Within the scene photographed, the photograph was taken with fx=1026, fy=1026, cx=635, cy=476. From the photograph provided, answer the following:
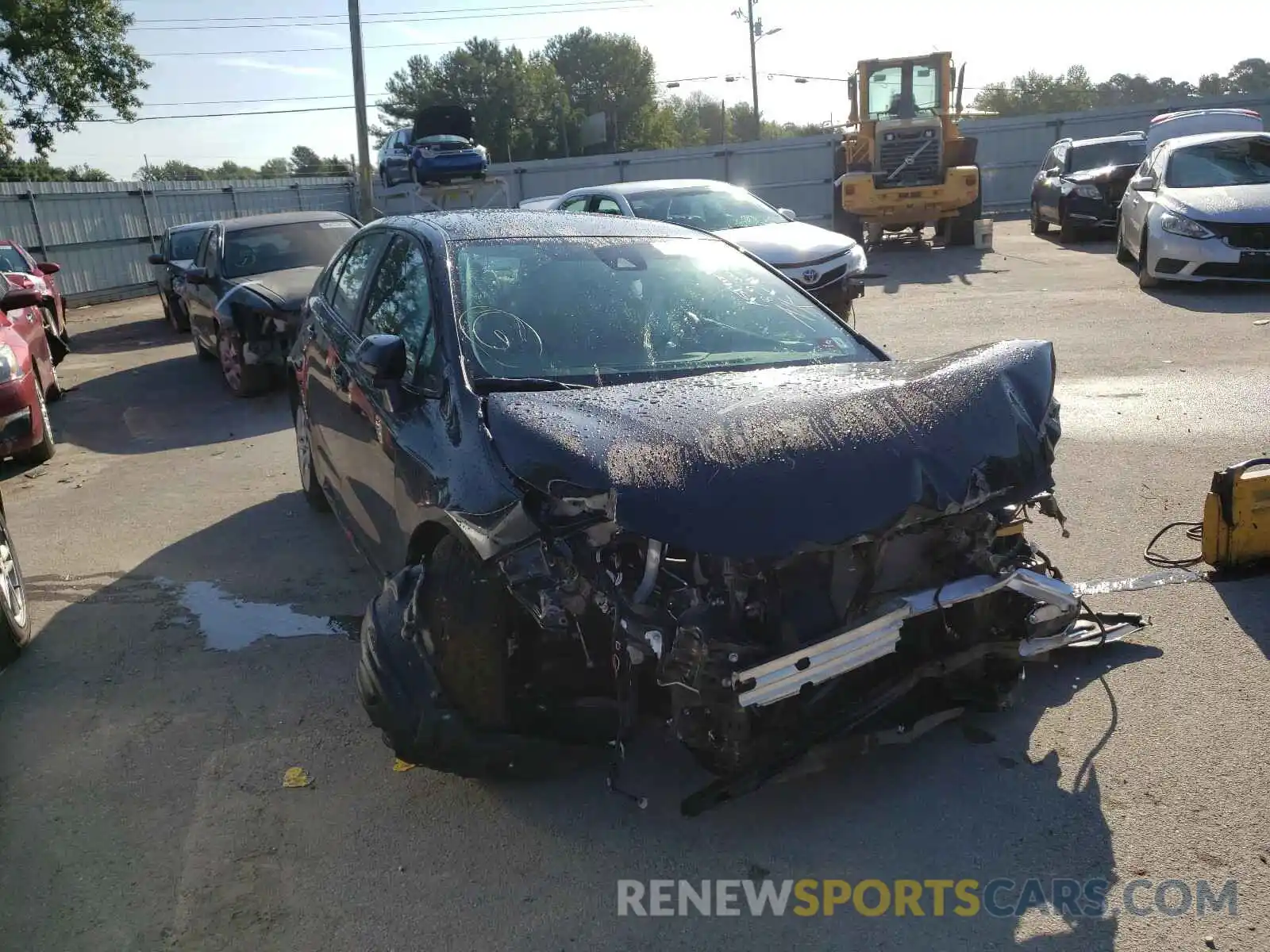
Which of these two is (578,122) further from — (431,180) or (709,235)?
(709,235)

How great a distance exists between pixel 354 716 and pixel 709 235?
8.68 feet

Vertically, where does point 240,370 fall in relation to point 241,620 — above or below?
above

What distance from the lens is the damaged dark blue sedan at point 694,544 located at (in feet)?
8.69

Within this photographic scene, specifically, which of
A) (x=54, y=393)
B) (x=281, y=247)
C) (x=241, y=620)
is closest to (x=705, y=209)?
(x=281, y=247)

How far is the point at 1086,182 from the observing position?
1769 centimetres

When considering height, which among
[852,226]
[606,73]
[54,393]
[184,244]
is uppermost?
[606,73]

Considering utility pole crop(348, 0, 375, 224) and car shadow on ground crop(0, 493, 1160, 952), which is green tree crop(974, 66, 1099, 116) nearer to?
utility pole crop(348, 0, 375, 224)

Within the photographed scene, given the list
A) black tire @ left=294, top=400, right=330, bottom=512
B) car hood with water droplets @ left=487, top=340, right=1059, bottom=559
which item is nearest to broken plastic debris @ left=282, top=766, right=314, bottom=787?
car hood with water droplets @ left=487, top=340, right=1059, bottom=559

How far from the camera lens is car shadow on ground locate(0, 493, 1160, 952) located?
269 centimetres

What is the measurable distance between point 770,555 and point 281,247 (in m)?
9.82

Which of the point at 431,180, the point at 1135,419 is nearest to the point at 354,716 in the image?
the point at 1135,419

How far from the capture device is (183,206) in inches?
985

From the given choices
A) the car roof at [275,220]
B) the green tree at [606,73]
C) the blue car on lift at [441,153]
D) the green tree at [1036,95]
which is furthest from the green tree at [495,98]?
the car roof at [275,220]

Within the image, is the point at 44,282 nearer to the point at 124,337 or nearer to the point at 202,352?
the point at 202,352
